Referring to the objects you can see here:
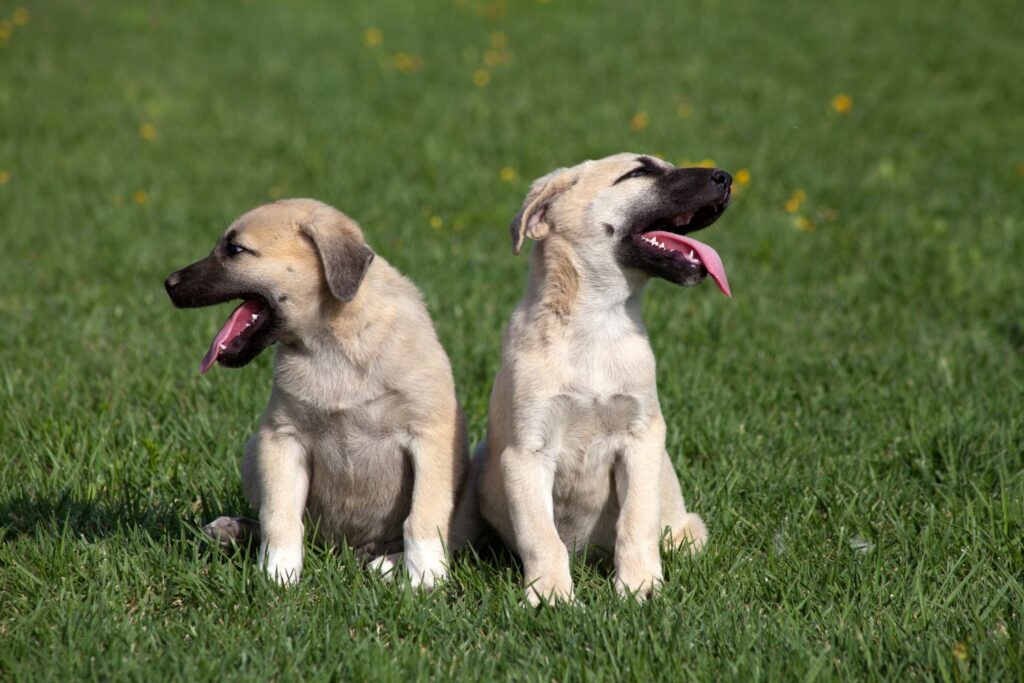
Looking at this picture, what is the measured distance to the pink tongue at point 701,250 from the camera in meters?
4.04

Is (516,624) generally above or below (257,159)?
above

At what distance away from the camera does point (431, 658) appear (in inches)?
141

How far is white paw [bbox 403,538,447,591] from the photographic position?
4122 millimetres

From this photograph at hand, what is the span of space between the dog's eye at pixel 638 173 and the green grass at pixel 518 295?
138 centimetres

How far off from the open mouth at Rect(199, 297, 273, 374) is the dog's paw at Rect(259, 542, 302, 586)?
2.18ft

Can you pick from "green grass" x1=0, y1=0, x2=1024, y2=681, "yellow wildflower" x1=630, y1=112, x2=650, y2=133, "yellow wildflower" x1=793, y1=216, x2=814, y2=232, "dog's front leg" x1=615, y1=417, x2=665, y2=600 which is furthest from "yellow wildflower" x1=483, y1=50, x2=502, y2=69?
"dog's front leg" x1=615, y1=417, x2=665, y2=600

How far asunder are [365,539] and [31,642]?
1.27 metres

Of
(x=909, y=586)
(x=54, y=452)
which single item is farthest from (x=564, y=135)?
(x=909, y=586)

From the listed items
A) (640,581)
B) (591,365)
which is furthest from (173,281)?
(640,581)

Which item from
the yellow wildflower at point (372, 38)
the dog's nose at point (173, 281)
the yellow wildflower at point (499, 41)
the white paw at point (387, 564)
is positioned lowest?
the yellow wildflower at point (372, 38)

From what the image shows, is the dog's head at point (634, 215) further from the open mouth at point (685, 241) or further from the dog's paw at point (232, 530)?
the dog's paw at point (232, 530)

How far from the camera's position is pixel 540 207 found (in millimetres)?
4250

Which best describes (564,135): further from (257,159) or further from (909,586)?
(909,586)

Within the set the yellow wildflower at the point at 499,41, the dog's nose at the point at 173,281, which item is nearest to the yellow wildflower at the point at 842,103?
the yellow wildflower at the point at 499,41
